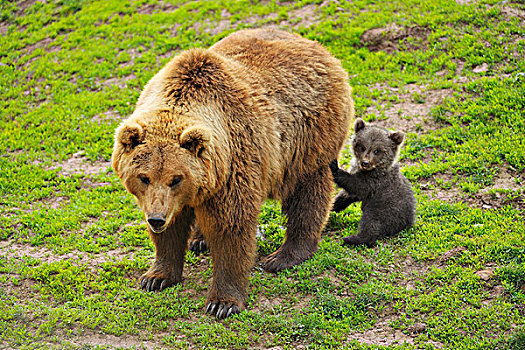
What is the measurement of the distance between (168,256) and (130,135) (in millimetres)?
1710

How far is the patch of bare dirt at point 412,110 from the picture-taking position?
10.2 meters

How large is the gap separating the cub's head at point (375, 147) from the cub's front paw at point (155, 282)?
2845 mm

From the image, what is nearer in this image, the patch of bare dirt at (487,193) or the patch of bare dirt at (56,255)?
the patch of bare dirt at (56,255)

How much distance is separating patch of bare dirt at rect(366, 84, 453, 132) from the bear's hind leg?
10.8 feet

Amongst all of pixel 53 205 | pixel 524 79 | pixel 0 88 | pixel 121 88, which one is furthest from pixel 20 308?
pixel 524 79

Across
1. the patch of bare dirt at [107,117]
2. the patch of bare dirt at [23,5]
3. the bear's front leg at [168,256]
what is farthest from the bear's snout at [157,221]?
the patch of bare dirt at [23,5]

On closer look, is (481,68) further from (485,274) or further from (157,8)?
(157,8)

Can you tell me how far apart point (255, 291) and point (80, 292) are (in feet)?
6.58

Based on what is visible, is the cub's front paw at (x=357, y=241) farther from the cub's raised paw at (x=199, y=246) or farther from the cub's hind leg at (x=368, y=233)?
the cub's raised paw at (x=199, y=246)

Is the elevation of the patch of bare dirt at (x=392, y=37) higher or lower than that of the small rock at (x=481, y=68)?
higher

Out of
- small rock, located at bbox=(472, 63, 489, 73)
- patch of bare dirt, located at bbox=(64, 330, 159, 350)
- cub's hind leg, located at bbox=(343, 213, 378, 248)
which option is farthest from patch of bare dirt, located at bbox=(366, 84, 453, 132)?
patch of bare dirt, located at bbox=(64, 330, 159, 350)

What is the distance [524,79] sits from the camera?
10.2m

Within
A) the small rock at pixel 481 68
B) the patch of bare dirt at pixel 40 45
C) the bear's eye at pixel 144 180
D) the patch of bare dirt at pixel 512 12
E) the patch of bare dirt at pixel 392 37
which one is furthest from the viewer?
the patch of bare dirt at pixel 40 45

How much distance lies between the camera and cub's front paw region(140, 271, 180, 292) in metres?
6.67
